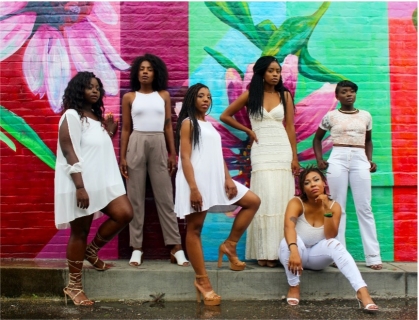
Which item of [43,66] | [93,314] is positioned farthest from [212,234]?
[43,66]

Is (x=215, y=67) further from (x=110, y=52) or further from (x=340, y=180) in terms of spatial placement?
(x=340, y=180)

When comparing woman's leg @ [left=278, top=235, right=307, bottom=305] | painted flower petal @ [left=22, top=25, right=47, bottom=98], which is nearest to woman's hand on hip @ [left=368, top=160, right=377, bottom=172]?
woman's leg @ [left=278, top=235, right=307, bottom=305]

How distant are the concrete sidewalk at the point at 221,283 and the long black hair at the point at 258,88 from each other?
1555 mm

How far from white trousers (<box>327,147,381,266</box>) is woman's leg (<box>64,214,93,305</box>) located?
2.36 meters

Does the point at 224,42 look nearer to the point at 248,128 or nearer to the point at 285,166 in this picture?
the point at 248,128

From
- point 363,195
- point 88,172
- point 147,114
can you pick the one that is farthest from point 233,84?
point 88,172

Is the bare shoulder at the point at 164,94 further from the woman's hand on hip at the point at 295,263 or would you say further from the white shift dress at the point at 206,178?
the woman's hand on hip at the point at 295,263

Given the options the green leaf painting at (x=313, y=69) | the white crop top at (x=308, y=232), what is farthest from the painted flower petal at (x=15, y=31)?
the white crop top at (x=308, y=232)

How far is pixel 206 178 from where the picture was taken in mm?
5090

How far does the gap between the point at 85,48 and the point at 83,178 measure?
1.89 m

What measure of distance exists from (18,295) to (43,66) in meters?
2.40

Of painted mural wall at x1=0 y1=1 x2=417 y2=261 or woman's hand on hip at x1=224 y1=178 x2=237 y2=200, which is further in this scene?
painted mural wall at x1=0 y1=1 x2=417 y2=261

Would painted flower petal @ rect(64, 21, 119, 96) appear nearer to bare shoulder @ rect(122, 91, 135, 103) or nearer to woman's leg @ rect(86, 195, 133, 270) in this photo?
bare shoulder @ rect(122, 91, 135, 103)

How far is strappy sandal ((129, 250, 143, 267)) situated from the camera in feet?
18.6
